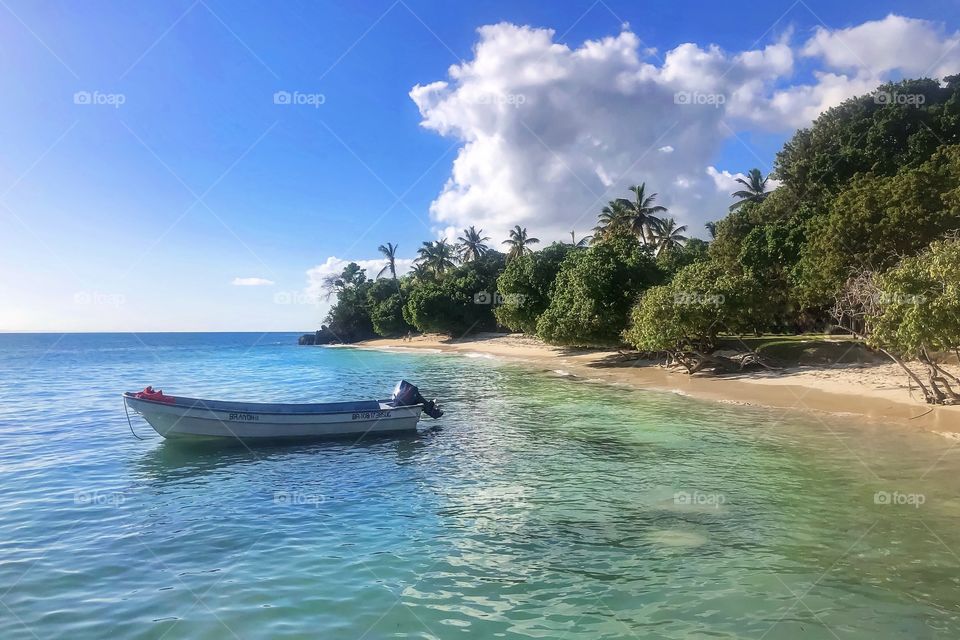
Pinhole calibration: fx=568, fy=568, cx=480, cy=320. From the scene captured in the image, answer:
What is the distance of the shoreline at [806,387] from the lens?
21000mm

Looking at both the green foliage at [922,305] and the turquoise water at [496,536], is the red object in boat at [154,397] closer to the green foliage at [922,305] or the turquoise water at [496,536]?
the turquoise water at [496,536]

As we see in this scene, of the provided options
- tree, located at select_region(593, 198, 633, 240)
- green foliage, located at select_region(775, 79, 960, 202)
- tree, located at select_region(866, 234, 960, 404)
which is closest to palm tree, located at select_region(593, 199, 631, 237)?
tree, located at select_region(593, 198, 633, 240)

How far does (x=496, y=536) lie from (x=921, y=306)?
51.4 ft

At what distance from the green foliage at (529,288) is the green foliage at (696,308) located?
20082mm

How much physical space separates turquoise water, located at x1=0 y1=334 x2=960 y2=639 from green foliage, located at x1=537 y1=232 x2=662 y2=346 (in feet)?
66.0

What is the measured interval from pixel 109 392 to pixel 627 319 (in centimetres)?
3607

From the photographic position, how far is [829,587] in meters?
8.59

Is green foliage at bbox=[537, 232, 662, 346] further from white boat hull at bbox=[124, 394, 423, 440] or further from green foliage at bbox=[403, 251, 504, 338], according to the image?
green foliage at bbox=[403, 251, 504, 338]

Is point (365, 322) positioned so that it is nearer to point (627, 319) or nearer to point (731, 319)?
point (627, 319)

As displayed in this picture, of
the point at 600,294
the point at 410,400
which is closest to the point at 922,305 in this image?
the point at 410,400

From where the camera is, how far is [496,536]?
10898 mm

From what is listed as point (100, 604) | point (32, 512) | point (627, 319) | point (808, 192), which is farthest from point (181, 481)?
point (808, 192)

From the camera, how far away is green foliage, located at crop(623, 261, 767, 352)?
31.7 meters

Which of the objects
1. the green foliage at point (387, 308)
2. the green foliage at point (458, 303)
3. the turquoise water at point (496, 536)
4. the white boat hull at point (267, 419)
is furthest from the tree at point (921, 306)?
the green foliage at point (387, 308)
